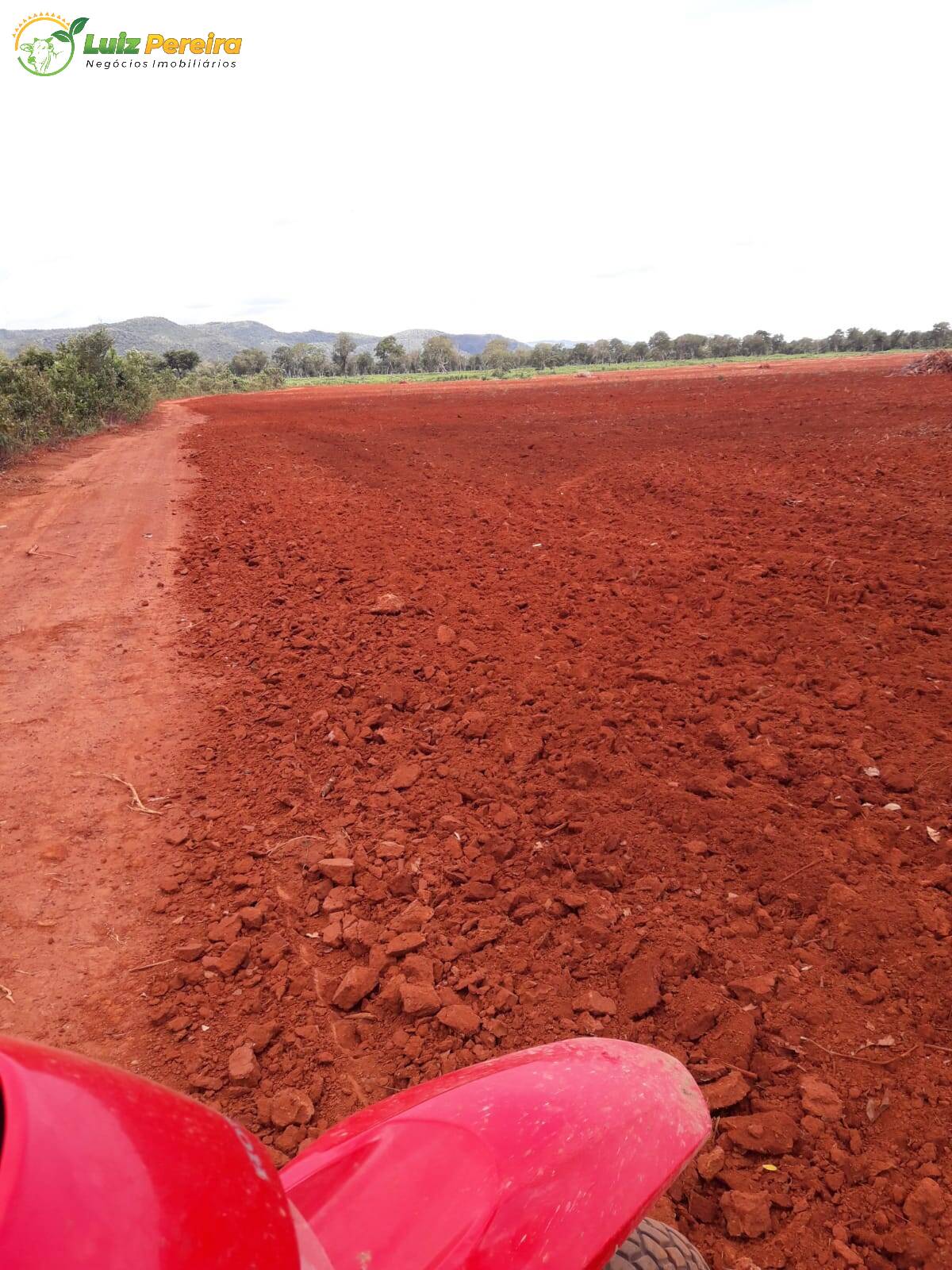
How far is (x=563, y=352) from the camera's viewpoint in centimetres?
10544

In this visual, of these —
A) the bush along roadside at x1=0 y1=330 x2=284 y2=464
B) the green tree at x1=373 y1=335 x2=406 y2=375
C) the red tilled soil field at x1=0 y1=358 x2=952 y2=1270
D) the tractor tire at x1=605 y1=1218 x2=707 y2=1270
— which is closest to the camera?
the tractor tire at x1=605 y1=1218 x2=707 y2=1270

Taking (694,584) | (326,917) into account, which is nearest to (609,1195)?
(326,917)

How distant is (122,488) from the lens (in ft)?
39.8

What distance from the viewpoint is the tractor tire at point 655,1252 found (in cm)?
143

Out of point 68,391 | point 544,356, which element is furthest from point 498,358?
point 68,391

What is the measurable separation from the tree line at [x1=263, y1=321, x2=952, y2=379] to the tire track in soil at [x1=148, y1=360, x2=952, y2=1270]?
3521 inches

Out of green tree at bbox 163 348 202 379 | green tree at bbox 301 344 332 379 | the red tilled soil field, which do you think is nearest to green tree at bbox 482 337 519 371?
green tree at bbox 301 344 332 379

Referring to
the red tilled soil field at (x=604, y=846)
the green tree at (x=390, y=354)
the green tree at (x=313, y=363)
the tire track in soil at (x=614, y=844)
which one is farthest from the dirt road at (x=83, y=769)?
the green tree at (x=313, y=363)

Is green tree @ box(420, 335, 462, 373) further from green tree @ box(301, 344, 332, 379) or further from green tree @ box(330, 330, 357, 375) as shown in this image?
green tree @ box(301, 344, 332, 379)

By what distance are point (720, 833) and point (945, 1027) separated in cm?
107

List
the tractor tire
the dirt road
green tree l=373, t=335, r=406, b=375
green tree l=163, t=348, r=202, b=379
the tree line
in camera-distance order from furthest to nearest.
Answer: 1. green tree l=373, t=335, r=406, b=375
2. the tree line
3. green tree l=163, t=348, r=202, b=379
4. the dirt road
5. the tractor tire

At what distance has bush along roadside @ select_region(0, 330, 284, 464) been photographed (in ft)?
51.5

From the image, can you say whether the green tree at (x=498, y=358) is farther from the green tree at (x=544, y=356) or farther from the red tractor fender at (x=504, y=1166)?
the red tractor fender at (x=504, y=1166)

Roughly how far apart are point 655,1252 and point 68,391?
2291 cm
